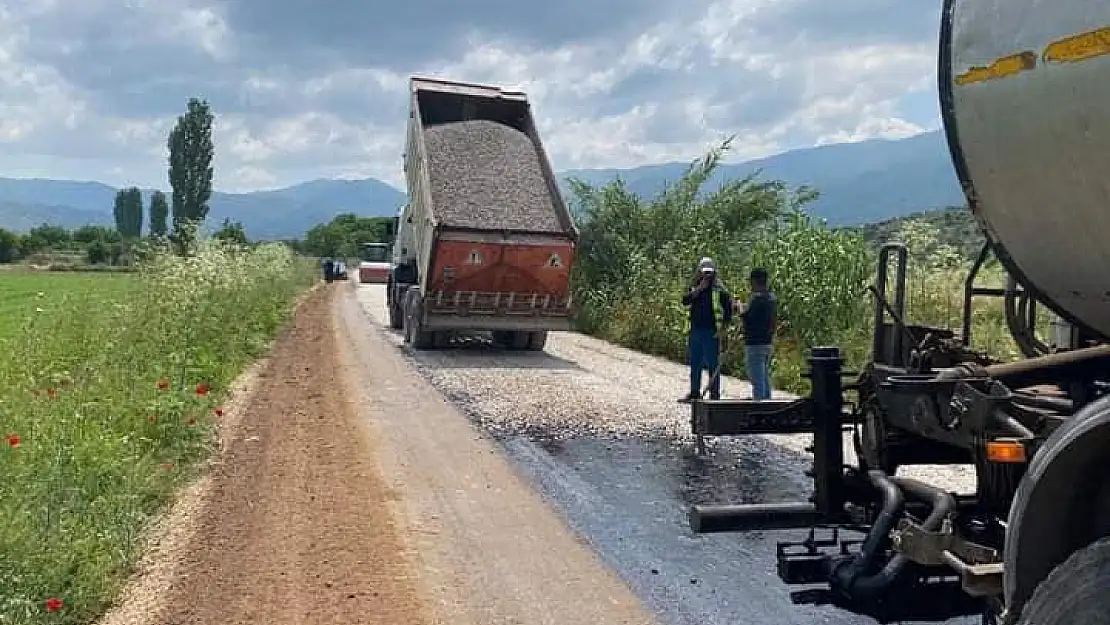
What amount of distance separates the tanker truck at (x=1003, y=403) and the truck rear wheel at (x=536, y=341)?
13349 millimetres

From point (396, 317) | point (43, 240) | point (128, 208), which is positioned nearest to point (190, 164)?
point (43, 240)

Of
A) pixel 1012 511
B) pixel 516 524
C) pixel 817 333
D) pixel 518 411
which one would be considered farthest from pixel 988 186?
pixel 817 333

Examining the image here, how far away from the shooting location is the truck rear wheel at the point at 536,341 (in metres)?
18.0

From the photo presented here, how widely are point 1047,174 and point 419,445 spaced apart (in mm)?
7136

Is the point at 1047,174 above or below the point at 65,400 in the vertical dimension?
above

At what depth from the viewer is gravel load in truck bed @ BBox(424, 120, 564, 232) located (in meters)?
16.5

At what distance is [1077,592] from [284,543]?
4.74 metres

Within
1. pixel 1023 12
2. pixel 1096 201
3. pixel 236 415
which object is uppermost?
pixel 1023 12

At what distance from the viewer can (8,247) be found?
76.6 meters

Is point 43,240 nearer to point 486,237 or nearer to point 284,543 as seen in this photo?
point 486,237

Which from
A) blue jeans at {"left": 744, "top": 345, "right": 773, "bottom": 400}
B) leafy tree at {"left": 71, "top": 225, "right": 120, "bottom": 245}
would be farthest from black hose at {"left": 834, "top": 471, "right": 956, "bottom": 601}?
leafy tree at {"left": 71, "top": 225, "right": 120, "bottom": 245}

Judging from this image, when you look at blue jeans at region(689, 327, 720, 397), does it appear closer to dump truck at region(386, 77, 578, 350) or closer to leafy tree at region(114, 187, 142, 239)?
dump truck at region(386, 77, 578, 350)

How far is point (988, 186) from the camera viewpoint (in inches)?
130

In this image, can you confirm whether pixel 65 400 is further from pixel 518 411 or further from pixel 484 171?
pixel 484 171
